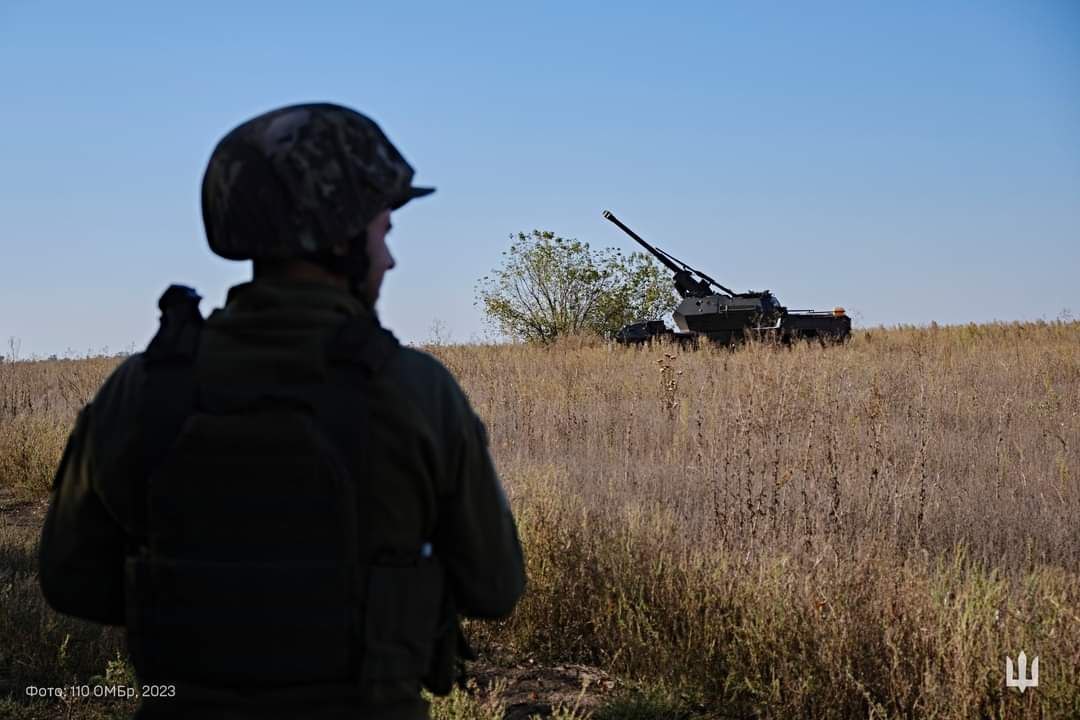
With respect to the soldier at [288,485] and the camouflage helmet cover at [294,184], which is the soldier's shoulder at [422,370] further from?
the camouflage helmet cover at [294,184]

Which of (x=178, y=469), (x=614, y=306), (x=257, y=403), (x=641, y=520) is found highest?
(x=614, y=306)

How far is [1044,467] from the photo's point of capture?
26.5 ft

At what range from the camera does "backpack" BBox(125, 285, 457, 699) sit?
165cm

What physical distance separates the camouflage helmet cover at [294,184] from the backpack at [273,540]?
0.65ft

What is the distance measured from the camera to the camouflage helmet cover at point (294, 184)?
177cm

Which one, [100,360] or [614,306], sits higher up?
[614,306]

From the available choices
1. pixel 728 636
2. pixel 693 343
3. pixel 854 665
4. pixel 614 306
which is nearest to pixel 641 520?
pixel 728 636

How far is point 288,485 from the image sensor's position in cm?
164

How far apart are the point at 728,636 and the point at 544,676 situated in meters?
0.82

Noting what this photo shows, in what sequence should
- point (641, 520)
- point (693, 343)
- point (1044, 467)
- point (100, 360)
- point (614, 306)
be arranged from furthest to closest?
point (614, 306) < point (100, 360) < point (693, 343) < point (1044, 467) < point (641, 520)

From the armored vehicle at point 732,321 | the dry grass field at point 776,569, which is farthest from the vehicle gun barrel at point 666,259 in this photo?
the dry grass field at point 776,569

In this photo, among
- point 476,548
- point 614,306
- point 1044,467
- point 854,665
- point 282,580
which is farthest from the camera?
point 614,306

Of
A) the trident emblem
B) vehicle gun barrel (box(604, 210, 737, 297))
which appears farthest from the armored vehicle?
the trident emblem

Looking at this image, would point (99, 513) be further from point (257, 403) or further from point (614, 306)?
point (614, 306)
